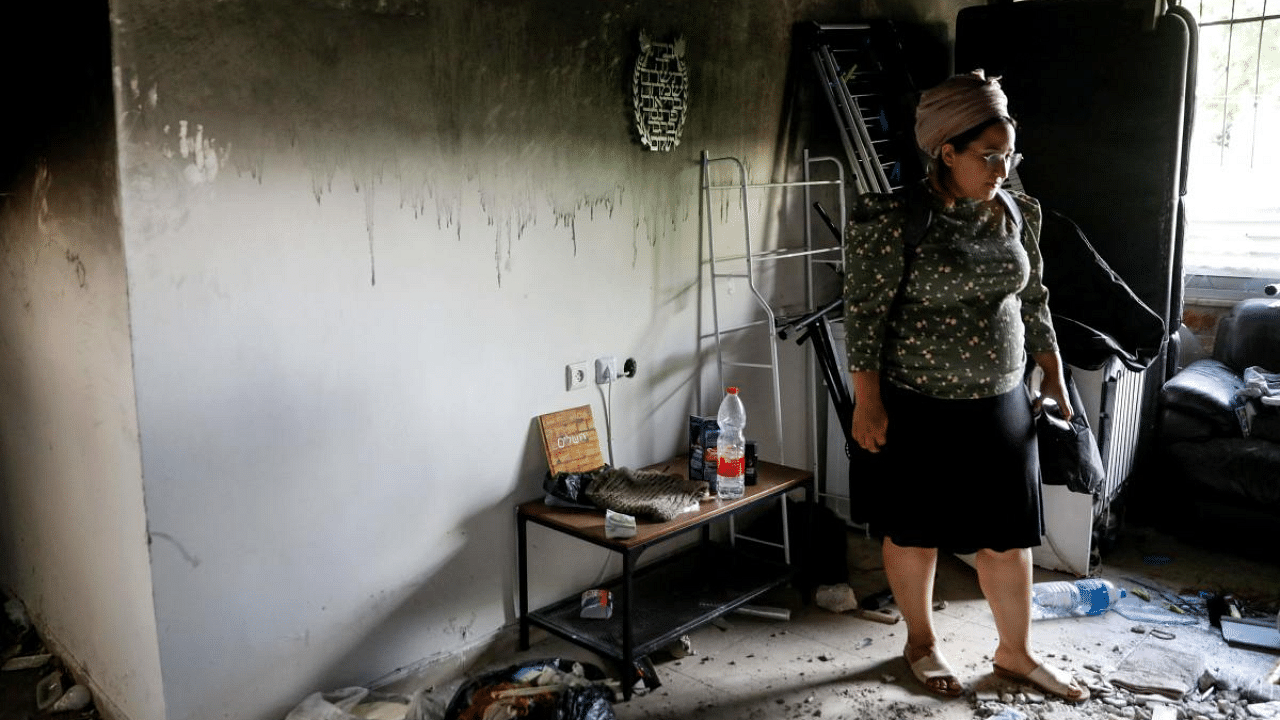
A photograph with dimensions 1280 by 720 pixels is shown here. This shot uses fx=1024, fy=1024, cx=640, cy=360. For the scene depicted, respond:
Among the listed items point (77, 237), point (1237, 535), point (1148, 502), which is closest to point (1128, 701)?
point (1237, 535)

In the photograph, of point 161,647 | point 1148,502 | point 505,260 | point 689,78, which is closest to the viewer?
point 161,647

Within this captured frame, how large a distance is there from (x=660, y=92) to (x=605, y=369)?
83 centimetres

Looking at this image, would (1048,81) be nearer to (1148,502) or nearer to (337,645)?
(1148,502)

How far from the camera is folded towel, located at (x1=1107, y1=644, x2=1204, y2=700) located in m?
2.62

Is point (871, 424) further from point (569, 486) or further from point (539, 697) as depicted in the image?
point (539, 697)

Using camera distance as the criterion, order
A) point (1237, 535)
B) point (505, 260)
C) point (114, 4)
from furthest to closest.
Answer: point (1237, 535) → point (505, 260) → point (114, 4)

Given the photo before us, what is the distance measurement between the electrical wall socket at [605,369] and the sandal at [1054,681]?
1336 millimetres

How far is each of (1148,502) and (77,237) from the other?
12.0ft

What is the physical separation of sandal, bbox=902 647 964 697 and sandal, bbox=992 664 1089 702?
0.15m

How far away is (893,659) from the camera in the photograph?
283 centimetres

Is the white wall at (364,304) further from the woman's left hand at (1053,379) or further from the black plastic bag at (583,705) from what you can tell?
the woman's left hand at (1053,379)

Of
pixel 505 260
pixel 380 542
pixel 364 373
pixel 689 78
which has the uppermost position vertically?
pixel 689 78

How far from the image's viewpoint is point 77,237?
2209 millimetres

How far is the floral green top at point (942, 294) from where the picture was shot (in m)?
2.27
